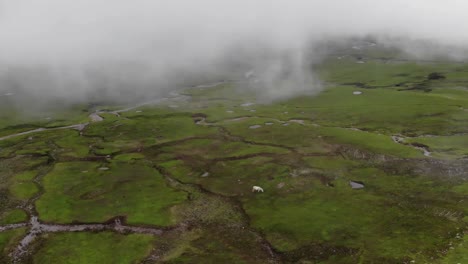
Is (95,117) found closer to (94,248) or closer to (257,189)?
(257,189)

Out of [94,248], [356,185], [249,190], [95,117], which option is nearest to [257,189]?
[249,190]

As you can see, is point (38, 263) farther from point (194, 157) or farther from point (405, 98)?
point (405, 98)

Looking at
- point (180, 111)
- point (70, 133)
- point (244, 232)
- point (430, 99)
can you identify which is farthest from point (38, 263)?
point (430, 99)

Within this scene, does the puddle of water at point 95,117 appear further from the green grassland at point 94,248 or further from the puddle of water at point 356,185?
the puddle of water at point 356,185

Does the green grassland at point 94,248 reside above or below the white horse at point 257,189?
above

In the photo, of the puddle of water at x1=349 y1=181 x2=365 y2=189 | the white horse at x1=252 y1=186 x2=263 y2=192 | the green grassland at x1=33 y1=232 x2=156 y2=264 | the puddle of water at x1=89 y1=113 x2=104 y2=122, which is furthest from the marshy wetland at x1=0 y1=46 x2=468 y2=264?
the puddle of water at x1=89 y1=113 x2=104 y2=122

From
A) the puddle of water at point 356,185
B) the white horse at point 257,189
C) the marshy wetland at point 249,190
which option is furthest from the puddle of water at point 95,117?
the puddle of water at point 356,185

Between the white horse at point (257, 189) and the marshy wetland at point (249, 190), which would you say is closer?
the marshy wetland at point (249, 190)

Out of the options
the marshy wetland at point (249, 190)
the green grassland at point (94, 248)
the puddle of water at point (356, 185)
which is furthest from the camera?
the puddle of water at point (356, 185)

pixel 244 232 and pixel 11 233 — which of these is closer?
pixel 244 232

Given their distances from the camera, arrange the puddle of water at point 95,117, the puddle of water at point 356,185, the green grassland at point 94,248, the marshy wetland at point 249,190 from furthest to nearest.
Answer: the puddle of water at point 95,117 < the puddle of water at point 356,185 < the green grassland at point 94,248 < the marshy wetland at point 249,190
